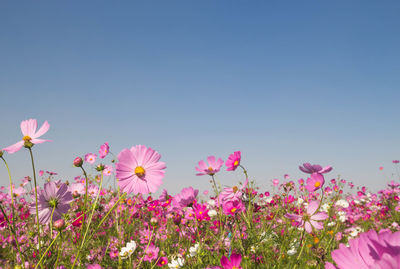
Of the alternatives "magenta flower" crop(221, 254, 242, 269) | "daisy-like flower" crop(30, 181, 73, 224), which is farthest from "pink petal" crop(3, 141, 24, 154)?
"magenta flower" crop(221, 254, 242, 269)

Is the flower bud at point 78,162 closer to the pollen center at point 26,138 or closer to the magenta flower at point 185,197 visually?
the pollen center at point 26,138

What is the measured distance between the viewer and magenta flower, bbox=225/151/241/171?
1.78 m

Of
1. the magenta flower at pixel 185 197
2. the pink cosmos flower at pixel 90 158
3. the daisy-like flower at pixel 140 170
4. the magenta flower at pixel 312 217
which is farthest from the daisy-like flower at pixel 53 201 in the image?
the pink cosmos flower at pixel 90 158

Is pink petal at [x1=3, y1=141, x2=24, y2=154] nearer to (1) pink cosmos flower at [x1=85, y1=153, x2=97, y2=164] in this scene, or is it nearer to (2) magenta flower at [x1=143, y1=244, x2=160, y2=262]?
(2) magenta flower at [x1=143, y1=244, x2=160, y2=262]

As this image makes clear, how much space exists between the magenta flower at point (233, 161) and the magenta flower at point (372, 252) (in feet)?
4.39

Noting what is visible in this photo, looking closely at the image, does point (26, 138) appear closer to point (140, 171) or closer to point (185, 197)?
point (140, 171)

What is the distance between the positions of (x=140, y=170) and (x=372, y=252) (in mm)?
872

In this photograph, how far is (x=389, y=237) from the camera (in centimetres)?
36

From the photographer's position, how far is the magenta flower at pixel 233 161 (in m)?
1.78

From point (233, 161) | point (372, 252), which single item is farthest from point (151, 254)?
point (372, 252)

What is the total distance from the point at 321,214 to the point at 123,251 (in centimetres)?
135

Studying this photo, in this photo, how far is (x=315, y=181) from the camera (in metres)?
1.36

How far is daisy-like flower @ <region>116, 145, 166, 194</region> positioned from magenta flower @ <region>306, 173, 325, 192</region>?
0.71 meters

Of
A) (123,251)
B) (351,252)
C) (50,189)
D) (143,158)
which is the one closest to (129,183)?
(143,158)
